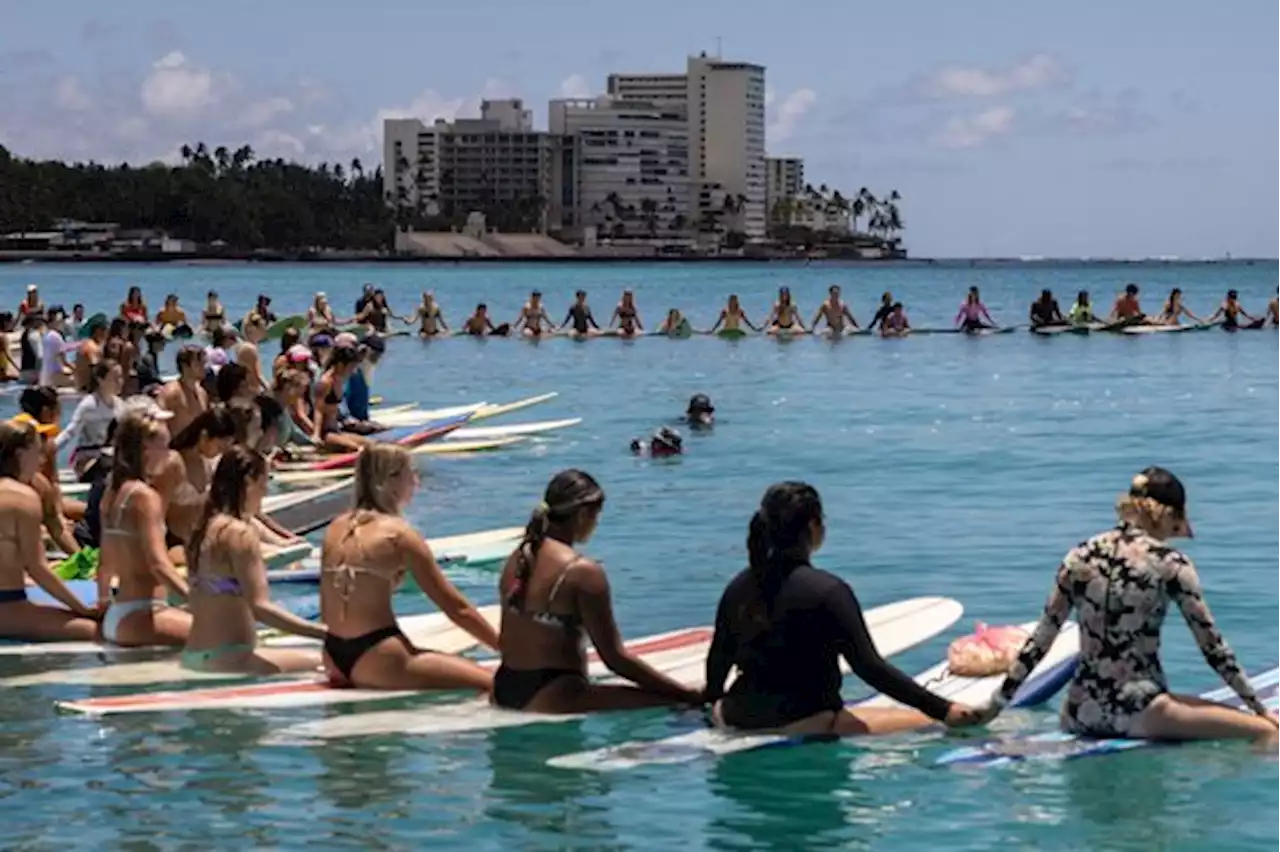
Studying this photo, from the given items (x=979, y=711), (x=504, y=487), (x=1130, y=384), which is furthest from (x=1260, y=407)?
(x=979, y=711)

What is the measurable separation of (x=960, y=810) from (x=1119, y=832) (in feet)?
2.15

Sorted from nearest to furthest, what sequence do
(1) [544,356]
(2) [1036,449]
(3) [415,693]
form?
1. (3) [415,693]
2. (2) [1036,449]
3. (1) [544,356]

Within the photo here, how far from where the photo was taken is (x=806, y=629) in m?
8.98

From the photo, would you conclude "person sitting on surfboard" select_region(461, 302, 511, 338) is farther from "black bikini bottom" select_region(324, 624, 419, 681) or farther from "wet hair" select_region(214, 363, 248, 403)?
"black bikini bottom" select_region(324, 624, 419, 681)

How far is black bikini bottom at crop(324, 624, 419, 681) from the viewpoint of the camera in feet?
33.6

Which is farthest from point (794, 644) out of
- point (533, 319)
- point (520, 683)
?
point (533, 319)

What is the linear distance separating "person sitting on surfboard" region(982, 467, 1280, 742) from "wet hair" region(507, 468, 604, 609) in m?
1.89

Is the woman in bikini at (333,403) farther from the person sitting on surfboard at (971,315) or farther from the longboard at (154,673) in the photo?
the person sitting on surfboard at (971,315)

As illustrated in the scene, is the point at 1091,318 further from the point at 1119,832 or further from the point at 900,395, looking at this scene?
the point at 1119,832

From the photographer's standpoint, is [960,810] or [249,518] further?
[249,518]

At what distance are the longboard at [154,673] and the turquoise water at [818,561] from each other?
19 cm

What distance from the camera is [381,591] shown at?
9992 mm

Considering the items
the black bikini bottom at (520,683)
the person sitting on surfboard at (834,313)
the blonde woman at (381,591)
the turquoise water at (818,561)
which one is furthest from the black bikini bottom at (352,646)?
the person sitting on surfboard at (834,313)

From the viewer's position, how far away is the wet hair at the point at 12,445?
1123 cm
